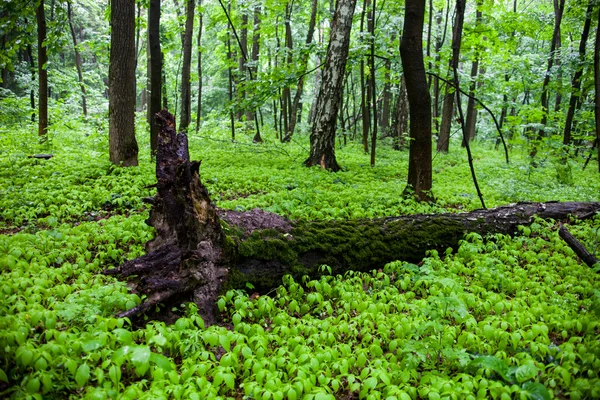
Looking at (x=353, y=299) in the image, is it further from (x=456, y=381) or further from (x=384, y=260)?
(x=456, y=381)

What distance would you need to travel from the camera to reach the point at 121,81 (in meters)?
9.42

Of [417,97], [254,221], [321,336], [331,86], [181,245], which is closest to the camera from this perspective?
[321,336]

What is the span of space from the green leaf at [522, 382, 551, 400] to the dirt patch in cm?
311

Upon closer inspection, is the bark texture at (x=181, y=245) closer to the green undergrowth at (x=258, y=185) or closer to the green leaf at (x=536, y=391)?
the green undergrowth at (x=258, y=185)

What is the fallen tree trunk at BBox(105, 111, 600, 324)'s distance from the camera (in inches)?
157

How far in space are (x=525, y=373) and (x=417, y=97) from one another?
5782 mm

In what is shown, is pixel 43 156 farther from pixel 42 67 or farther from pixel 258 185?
pixel 258 185

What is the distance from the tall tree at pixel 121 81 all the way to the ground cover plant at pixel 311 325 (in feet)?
8.70

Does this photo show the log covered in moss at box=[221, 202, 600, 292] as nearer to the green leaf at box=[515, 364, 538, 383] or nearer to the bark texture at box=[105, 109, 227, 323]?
the bark texture at box=[105, 109, 227, 323]

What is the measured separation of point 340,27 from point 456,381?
32.1 ft

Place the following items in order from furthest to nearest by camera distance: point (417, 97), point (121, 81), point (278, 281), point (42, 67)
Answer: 1. point (42, 67)
2. point (121, 81)
3. point (417, 97)
4. point (278, 281)

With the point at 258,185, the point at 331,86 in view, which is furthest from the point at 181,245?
the point at 331,86

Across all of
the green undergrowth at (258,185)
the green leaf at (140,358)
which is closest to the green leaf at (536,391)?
the green leaf at (140,358)

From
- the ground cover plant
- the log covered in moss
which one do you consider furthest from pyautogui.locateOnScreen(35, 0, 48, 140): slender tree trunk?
the log covered in moss
